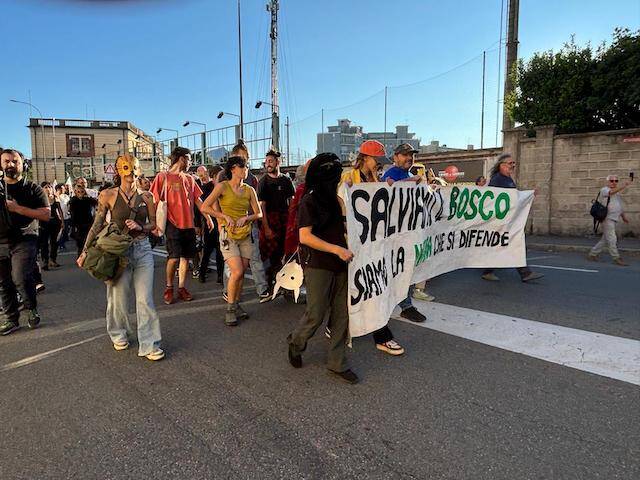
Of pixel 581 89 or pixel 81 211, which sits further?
pixel 581 89

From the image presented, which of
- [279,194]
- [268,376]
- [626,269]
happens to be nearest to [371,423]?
[268,376]

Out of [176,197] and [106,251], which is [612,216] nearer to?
[176,197]

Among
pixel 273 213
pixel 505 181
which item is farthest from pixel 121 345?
pixel 505 181

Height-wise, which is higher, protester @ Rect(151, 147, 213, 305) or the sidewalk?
protester @ Rect(151, 147, 213, 305)

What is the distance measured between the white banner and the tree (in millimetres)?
9047

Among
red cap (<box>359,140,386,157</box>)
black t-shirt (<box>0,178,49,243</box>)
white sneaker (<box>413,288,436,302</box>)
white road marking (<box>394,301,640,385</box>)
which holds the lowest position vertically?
white road marking (<box>394,301,640,385</box>)

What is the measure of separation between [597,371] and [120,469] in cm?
340

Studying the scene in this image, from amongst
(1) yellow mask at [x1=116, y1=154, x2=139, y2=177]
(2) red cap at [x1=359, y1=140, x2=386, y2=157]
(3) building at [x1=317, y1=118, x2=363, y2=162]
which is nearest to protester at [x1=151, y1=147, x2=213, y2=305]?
(1) yellow mask at [x1=116, y1=154, x2=139, y2=177]

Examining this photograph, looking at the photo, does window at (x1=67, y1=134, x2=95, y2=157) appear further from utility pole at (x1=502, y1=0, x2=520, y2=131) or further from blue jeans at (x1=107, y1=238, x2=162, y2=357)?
blue jeans at (x1=107, y1=238, x2=162, y2=357)

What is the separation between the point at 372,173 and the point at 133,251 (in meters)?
2.25

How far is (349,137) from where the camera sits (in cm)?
2225

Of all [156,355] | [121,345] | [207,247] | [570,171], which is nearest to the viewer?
[156,355]

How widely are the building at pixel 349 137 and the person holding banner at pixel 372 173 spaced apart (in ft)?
54.7

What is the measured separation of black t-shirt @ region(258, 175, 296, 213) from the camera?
18.9 feet
